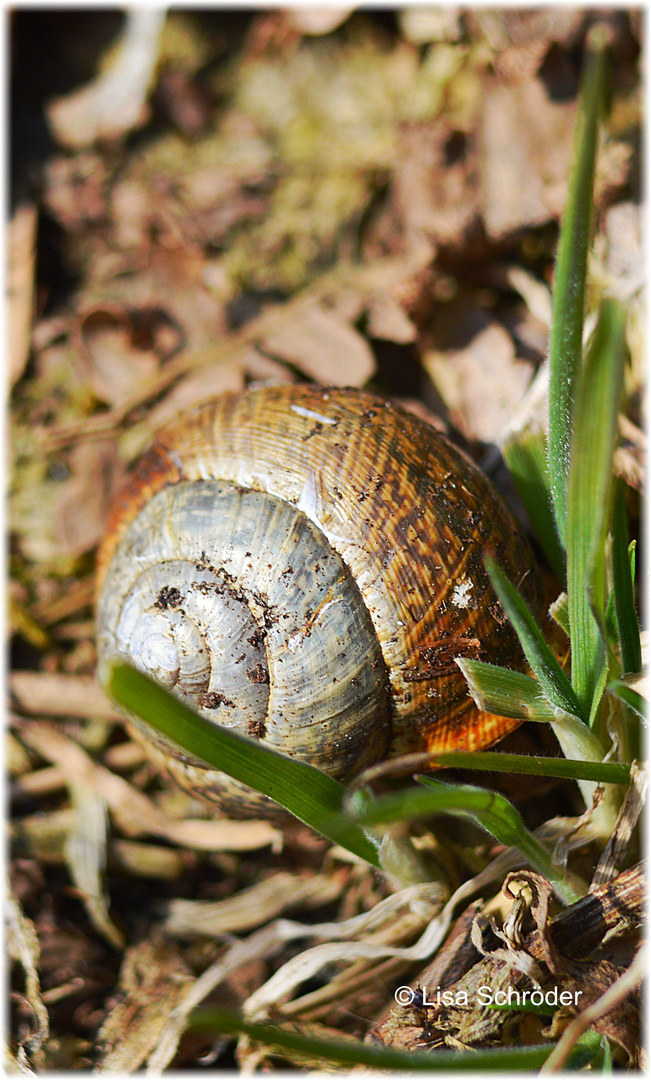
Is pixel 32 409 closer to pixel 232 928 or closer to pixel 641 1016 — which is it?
pixel 232 928

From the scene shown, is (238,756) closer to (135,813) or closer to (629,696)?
(629,696)

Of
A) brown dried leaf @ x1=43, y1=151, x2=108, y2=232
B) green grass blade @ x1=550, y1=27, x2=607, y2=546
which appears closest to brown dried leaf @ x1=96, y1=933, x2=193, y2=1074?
green grass blade @ x1=550, y1=27, x2=607, y2=546

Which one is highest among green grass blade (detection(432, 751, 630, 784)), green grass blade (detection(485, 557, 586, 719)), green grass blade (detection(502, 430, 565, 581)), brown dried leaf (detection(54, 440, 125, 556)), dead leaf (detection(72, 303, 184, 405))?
dead leaf (detection(72, 303, 184, 405))

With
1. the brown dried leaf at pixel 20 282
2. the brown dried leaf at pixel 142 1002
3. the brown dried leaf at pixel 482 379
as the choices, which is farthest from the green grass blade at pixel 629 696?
the brown dried leaf at pixel 20 282

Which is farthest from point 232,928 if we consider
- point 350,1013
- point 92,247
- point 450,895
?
point 92,247

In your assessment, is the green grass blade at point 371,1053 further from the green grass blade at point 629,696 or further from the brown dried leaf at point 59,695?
the brown dried leaf at point 59,695

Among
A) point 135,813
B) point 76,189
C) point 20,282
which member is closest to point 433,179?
point 76,189

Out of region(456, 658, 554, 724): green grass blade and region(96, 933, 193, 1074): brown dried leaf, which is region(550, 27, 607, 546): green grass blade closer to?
region(456, 658, 554, 724): green grass blade
